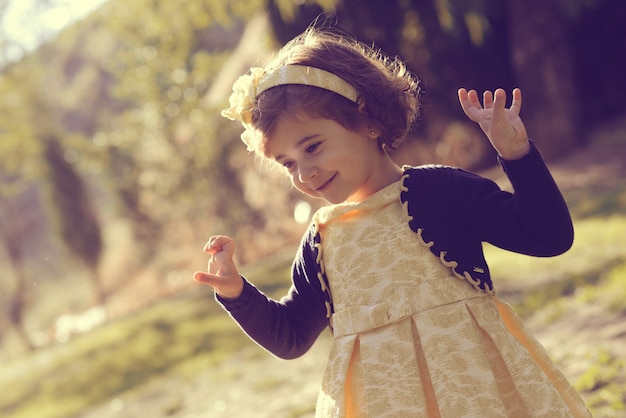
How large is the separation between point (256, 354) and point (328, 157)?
15.3 feet

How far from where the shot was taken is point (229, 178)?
43.2 feet

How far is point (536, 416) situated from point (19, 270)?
45.0ft

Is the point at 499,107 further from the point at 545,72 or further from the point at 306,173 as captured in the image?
the point at 545,72

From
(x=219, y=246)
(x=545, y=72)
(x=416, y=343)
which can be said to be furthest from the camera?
(x=545, y=72)

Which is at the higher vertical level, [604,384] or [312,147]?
[312,147]

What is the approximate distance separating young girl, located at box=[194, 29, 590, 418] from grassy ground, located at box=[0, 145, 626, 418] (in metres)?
1.39

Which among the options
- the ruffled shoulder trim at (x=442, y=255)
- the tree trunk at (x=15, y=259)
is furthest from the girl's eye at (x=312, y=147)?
the tree trunk at (x=15, y=259)

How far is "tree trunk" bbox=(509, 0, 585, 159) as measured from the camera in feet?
31.4

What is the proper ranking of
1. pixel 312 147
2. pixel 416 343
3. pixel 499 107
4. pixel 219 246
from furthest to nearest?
pixel 219 246
pixel 312 147
pixel 416 343
pixel 499 107

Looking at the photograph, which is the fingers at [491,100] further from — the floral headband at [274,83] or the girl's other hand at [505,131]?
the floral headband at [274,83]

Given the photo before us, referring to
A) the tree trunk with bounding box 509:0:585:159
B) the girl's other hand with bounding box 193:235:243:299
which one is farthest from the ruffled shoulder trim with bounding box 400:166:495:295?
the tree trunk with bounding box 509:0:585:159

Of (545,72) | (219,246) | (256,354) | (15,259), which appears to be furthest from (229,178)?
(219,246)

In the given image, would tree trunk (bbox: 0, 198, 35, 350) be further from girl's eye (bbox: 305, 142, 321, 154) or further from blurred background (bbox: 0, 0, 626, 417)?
girl's eye (bbox: 305, 142, 321, 154)

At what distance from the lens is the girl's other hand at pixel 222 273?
2115 mm
